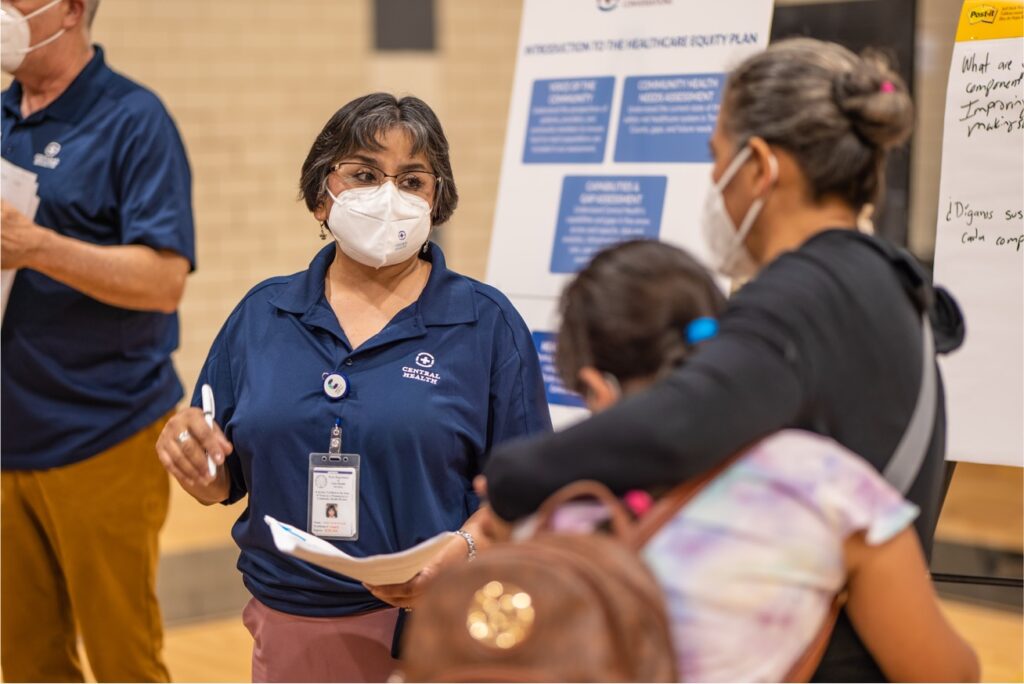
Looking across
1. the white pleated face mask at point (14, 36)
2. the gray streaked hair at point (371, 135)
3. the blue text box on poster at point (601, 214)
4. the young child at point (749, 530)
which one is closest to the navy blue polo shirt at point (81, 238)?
the white pleated face mask at point (14, 36)

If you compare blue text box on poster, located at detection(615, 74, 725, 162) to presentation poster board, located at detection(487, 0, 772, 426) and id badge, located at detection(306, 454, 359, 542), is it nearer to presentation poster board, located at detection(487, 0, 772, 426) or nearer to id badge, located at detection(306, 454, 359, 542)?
presentation poster board, located at detection(487, 0, 772, 426)

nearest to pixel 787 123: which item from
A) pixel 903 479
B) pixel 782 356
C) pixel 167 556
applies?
pixel 782 356

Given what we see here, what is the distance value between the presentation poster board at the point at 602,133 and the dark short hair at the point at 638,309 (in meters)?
1.82

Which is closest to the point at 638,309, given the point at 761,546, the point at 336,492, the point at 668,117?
the point at 761,546

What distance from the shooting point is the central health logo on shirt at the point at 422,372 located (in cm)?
220

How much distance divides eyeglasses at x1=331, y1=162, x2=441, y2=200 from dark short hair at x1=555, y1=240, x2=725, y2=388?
2.92 ft

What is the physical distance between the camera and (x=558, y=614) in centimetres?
130

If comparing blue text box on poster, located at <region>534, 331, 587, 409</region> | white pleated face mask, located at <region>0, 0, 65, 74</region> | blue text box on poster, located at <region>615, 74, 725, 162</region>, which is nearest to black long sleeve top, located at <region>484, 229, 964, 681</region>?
blue text box on poster, located at <region>615, 74, 725, 162</region>

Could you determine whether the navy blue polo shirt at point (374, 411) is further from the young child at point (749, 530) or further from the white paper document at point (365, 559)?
the young child at point (749, 530)

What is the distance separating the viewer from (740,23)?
10.6 feet

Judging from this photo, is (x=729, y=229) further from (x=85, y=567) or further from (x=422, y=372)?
(x=85, y=567)

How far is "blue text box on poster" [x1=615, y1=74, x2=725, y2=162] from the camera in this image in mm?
3279

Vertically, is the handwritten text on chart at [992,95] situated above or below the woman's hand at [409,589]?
above

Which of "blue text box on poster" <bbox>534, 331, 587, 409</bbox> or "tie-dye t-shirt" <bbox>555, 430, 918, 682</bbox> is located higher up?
"tie-dye t-shirt" <bbox>555, 430, 918, 682</bbox>
